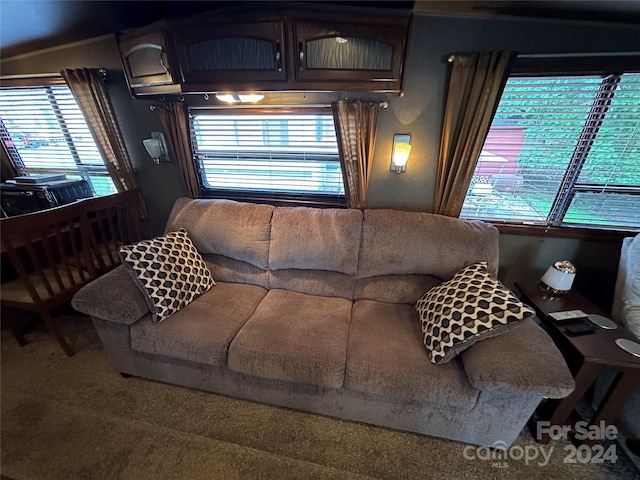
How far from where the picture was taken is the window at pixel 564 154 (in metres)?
1.59

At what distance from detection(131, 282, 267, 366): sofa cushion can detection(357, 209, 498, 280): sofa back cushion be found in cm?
90

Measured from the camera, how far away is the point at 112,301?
142cm

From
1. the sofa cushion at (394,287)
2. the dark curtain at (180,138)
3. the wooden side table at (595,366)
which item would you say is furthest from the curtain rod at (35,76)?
the wooden side table at (595,366)

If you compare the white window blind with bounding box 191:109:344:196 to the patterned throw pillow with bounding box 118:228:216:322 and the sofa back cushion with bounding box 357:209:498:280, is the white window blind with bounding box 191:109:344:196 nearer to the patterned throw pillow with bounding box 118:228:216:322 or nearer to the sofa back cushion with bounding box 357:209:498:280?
the sofa back cushion with bounding box 357:209:498:280

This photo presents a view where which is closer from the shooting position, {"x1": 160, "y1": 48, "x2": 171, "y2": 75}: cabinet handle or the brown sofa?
the brown sofa

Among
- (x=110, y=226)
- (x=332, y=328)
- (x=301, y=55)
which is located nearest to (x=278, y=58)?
(x=301, y=55)

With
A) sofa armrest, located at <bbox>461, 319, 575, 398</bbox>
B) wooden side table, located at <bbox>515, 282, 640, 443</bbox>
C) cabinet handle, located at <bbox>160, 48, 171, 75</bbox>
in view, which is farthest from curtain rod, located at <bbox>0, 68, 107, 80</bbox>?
wooden side table, located at <bbox>515, 282, 640, 443</bbox>

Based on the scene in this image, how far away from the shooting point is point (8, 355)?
71.8 inches

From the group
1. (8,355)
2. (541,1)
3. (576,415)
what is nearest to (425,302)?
(576,415)

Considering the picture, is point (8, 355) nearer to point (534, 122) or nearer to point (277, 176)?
point (277, 176)

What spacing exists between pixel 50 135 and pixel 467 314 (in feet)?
13.4

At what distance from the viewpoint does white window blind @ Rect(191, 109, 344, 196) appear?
79.8 inches

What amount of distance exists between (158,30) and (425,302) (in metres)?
2.27

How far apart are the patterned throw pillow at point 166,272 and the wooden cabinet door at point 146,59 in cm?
103
